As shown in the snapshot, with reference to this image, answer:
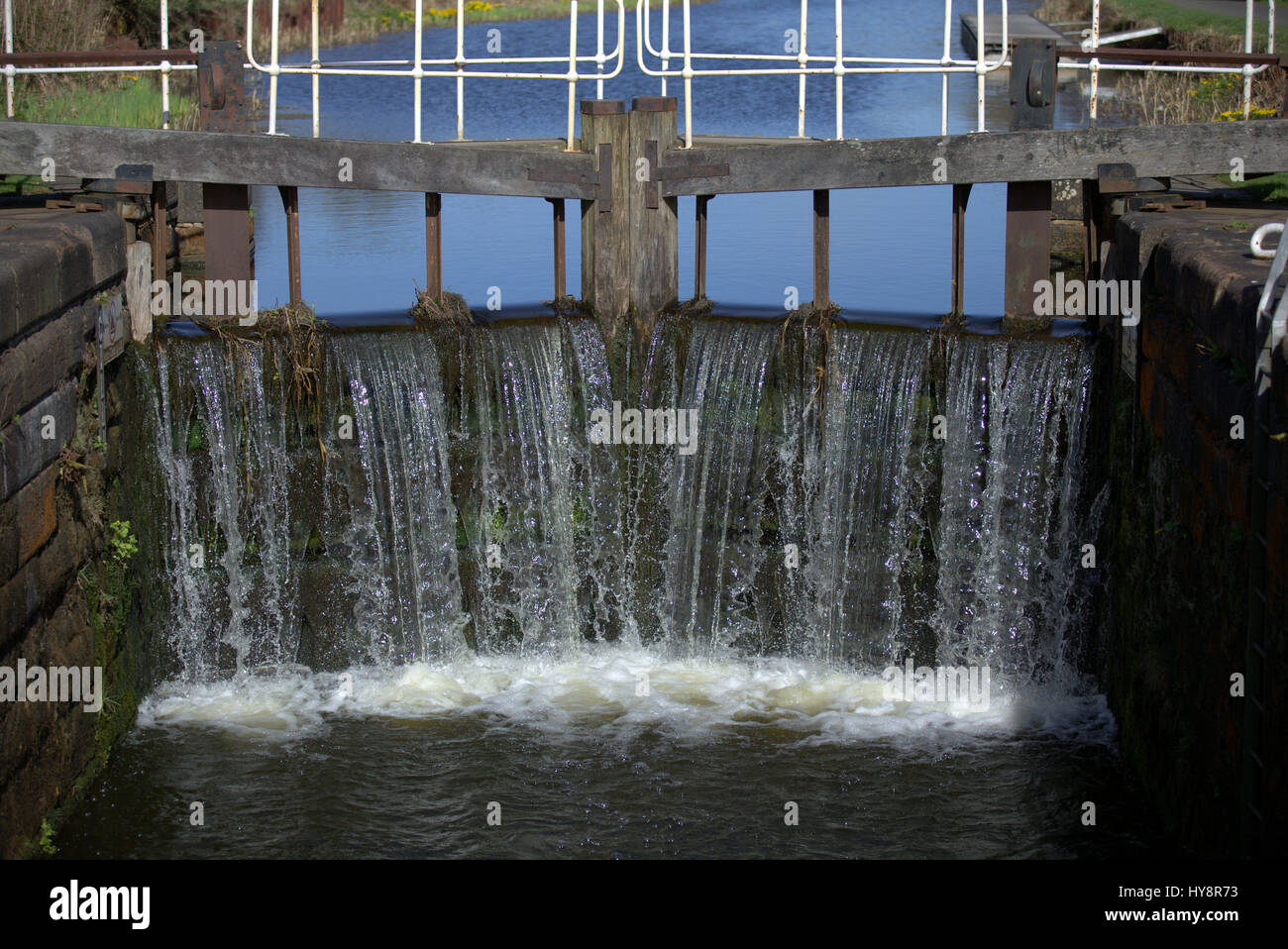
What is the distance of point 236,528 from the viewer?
9055 millimetres

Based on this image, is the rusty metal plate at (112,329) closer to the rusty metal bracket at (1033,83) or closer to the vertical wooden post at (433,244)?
the vertical wooden post at (433,244)

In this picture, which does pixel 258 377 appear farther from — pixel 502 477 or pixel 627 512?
pixel 627 512

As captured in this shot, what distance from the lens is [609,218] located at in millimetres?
9836

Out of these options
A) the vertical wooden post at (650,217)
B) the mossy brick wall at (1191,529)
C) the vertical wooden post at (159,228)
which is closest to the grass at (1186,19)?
the vertical wooden post at (650,217)

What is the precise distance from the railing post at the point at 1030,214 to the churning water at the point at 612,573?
0.59 m

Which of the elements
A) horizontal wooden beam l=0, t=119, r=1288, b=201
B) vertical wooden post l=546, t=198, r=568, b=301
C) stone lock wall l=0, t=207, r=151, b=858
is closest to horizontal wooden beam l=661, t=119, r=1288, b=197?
horizontal wooden beam l=0, t=119, r=1288, b=201

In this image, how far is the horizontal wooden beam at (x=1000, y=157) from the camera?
8922 millimetres

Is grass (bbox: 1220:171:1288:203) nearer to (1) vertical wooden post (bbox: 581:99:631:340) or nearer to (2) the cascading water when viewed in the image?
(1) vertical wooden post (bbox: 581:99:631:340)

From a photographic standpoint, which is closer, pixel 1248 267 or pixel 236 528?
pixel 1248 267

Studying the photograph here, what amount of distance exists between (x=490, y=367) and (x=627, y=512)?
1307mm

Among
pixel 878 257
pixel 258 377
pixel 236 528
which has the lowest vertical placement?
pixel 236 528

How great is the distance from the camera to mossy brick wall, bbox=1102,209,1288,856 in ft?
19.0

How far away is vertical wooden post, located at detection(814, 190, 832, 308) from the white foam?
234 cm
